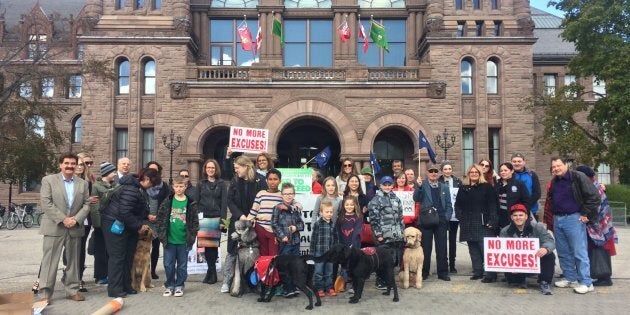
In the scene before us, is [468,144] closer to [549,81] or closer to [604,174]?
[549,81]

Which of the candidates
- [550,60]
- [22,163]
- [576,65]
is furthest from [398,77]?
[22,163]

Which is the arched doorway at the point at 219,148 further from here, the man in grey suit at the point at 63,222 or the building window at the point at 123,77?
the man in grey suit at the point at 63,222

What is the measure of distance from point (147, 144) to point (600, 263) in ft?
72.0

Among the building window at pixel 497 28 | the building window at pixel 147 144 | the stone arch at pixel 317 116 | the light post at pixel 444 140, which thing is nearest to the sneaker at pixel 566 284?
the light post at pixel 444 140

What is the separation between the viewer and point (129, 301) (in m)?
7.64

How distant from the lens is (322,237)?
316 inches

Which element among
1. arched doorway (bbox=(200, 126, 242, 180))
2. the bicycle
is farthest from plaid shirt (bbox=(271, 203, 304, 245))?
the bicycle

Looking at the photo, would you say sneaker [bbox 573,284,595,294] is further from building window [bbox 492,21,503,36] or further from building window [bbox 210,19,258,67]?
building window [bbox 210,19,258,67]

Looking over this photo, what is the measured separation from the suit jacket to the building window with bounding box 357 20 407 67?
71.3ft

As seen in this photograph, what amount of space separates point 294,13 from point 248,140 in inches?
615

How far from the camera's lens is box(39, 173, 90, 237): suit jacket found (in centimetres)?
737

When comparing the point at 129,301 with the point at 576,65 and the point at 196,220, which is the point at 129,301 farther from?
the point at 576,65

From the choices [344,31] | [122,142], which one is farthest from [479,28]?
[122,142]

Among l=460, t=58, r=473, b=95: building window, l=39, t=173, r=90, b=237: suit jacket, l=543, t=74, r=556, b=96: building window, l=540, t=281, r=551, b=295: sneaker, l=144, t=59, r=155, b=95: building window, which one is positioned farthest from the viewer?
l=543, t=74, r=556, b=96: building window
